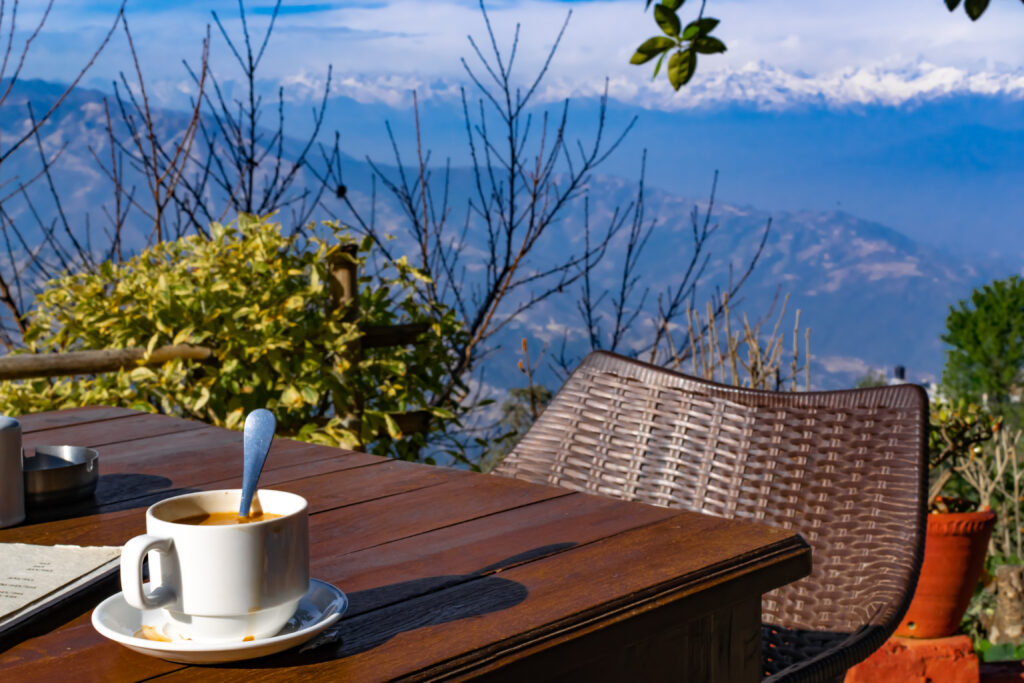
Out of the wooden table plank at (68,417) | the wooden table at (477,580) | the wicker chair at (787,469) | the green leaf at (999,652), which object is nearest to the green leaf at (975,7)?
the wicker chair at (787,469)

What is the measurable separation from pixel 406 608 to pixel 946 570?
6.62 feet

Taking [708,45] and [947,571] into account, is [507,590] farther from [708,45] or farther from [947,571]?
[947,571]

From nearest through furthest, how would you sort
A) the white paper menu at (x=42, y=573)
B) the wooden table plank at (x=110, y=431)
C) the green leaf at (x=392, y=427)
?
the white paper menu at (x=42, y=573), the wooden table plank at (x=110, y=431), the green leaf at (x=392, y=427)

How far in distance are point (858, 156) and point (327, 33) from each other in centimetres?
9911

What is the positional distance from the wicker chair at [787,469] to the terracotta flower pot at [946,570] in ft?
3.46

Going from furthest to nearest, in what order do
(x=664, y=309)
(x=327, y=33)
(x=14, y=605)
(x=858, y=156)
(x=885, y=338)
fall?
(x=858, y=156) < (x=885, y=338) < (x=327, y=33) < (x=664, y=309) < (x=14, y=605)

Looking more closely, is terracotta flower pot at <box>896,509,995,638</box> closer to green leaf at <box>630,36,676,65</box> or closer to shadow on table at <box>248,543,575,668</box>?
green leaf at <box>630,36,676,65</box>

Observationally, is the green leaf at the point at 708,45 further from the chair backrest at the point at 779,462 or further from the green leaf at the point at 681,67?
the chair backrest at the point at 779,462

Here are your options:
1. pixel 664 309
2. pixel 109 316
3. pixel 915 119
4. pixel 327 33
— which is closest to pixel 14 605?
pixel 109 316

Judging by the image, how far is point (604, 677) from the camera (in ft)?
2.60

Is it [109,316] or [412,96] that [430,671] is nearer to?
[109,316]

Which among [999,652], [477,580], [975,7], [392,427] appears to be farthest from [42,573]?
[999,652]

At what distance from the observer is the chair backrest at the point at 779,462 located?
137 cm

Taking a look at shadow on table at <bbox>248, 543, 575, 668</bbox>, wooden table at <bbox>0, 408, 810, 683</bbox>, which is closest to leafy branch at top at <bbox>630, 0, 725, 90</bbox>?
wooden table at <bbox>0, 408, 810, 683</bbox>
